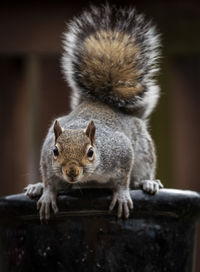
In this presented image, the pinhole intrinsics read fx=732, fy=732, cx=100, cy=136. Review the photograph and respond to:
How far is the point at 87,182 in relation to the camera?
1.98 m

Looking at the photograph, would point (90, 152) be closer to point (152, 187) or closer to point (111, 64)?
point (152, 187)

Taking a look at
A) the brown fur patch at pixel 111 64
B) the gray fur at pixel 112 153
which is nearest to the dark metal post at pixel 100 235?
the gray fur at pixel 112 153

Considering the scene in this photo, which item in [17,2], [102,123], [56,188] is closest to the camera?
[56,188]

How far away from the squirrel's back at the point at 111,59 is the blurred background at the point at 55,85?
20cm

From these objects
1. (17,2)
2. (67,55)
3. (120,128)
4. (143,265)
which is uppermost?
(17,2)

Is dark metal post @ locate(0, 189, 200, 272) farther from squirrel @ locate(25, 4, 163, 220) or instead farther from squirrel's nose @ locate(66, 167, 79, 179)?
squirrel @ locate(25, 4, 163, 220)

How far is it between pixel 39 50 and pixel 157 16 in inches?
17.1

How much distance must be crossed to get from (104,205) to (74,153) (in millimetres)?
374

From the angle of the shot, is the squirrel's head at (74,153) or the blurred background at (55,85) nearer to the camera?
the squirrel's head at (74,153)

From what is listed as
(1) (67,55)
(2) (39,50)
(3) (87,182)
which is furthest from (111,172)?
(2) (39,50)

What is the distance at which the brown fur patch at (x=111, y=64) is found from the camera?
2348 millimetres

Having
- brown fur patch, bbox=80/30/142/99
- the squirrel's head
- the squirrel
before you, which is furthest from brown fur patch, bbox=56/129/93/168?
brown fur patch, bbox=80/30/142/99

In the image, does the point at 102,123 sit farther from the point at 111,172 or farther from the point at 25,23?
the point at 25,23

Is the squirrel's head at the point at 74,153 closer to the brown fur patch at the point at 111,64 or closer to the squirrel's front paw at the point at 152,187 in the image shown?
the squirrel's front paw at the point at 152,187
